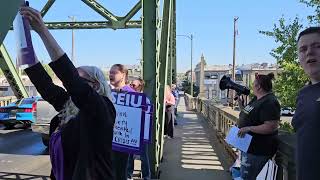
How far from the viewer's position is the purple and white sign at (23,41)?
2209 mm

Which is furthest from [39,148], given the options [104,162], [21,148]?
[104,162]

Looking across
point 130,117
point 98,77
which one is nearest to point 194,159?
point 130,117

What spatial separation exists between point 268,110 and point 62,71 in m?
3.03

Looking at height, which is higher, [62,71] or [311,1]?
[311,1]

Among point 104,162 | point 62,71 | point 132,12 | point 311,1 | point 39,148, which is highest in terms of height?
point 132,12

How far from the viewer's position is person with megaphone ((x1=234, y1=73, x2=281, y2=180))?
4.96 metres

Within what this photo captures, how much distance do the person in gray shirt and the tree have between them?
557cm

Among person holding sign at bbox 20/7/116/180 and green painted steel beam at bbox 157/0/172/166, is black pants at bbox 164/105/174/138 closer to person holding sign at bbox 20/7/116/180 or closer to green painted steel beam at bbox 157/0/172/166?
green painted steel beam at bbox 157/0/172/166

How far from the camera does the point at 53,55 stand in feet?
8.27

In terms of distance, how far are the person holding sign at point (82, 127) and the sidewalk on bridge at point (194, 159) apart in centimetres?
535

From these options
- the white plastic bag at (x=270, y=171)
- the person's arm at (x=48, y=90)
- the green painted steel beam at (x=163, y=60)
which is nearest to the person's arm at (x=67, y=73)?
the person's arm at (x=48, y=90)

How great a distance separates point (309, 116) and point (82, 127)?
50.2 inches

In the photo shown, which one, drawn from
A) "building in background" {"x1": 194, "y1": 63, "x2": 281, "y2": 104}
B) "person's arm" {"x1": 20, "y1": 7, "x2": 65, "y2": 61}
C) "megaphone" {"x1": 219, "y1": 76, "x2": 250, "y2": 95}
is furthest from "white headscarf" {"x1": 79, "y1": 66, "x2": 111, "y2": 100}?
"building in background" {"x1": 194, "y1": 63, "x2": 281, "y2": 104}

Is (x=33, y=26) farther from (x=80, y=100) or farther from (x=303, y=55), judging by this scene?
(x=303, y=55)
